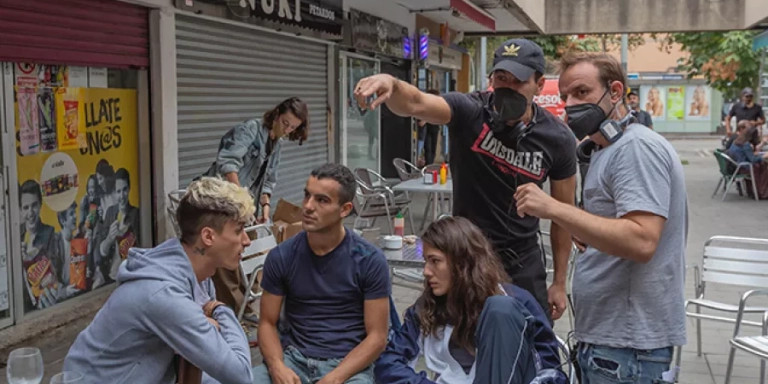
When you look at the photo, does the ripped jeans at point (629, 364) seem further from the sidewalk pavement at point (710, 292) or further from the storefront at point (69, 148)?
the storefront at point (69, 148)

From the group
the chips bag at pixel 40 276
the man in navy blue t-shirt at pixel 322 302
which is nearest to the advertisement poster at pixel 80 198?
the chips bag at pixel 40 276

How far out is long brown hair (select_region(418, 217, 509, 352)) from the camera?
280 cm

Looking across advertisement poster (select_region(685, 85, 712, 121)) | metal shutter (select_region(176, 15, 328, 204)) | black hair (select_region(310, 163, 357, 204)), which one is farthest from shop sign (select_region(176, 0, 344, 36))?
advertisement poster (select_region(685, 85, 712, 121))

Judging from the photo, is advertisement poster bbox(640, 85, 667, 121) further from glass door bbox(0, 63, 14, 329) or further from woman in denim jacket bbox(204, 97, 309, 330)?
glass door bbox(0, 63, 14, 329)

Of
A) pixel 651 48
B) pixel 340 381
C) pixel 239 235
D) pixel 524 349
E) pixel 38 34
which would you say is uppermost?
pixel 651 48

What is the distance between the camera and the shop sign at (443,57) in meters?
16.5

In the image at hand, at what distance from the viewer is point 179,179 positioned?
7.46m

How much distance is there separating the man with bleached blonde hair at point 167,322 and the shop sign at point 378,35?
914 cm

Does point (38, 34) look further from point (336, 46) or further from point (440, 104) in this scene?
point (336, 46)

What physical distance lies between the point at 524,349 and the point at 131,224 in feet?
16.3

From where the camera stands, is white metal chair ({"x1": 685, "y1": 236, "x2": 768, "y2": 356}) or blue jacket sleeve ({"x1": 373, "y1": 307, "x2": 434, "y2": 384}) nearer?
blue jacket sleeve ({"x1": 373, "y1": 307, "x2": 434, "y2": 384})

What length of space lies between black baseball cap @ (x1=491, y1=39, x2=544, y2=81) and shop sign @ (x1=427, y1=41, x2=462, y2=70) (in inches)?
522

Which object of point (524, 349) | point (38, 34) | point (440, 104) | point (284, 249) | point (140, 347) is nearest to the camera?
point (140, 347)

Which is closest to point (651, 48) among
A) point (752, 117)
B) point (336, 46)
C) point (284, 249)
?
point (752, 117)
